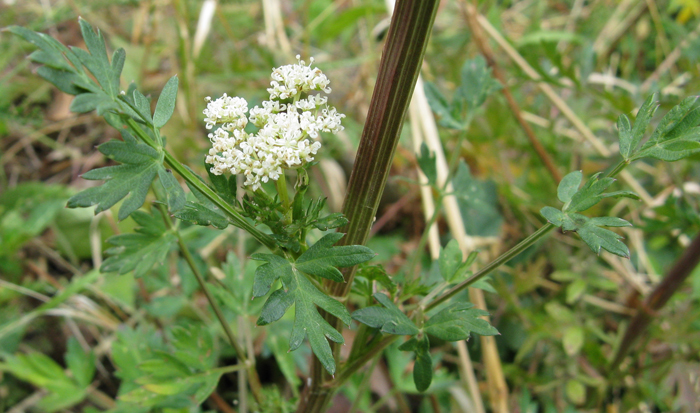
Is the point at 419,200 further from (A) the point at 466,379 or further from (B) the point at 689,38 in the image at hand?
(B) the point at 689,38

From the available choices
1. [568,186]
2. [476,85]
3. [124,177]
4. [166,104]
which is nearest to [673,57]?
[476,85]

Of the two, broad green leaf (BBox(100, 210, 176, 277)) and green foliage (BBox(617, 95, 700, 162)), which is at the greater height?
broad green leaf (BBox(100, 210, 176, 277))

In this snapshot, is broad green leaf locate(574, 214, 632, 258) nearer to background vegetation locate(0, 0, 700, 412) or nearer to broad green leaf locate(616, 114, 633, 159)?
broad green leaf locate(616, 114, 633, 159)

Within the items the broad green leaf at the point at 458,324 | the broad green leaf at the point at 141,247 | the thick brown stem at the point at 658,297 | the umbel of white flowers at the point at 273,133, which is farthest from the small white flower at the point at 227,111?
the thick brown stem at the point at 658,297

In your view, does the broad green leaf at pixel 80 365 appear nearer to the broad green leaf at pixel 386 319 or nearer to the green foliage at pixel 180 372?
the green foliage at pixel 180 372

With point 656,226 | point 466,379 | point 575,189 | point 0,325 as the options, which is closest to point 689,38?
point 656,226

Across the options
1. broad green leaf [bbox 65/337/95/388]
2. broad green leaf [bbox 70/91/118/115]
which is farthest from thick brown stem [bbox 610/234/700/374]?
broad green leaf [bbox 65/337/95/388]

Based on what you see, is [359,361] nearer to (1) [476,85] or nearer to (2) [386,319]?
(2) [386,319]
